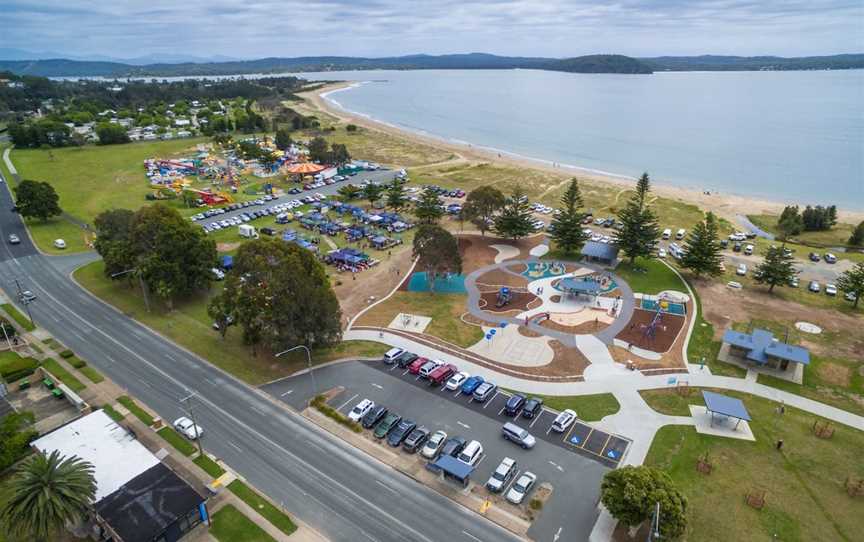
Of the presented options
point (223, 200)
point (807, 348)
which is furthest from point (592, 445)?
point (223, 200)

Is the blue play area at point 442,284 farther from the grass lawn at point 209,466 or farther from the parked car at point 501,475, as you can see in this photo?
the grass lawn at point 209,466

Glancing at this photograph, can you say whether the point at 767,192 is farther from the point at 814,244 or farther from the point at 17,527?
the point at 17,527

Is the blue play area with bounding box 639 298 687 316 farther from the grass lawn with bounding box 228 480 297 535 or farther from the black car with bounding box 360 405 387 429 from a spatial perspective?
the grass lawn with bounding box 228 480 297 535

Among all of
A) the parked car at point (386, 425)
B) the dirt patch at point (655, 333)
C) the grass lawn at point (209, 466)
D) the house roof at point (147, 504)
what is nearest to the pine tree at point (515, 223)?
the dirt patch at point (655, 333)

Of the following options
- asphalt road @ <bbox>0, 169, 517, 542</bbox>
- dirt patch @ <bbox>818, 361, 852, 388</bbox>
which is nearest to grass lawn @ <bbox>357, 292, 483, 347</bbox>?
asphalt road @ <bbox>0, 169, 517, 542</bbox>

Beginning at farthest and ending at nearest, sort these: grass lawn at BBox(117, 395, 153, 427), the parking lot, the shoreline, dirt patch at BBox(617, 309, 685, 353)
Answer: the shoreline → dirt patch at BBox(617, 309, 685, 353) → grass lawn at BBox(117, 395, 153, 427) → the parking lot

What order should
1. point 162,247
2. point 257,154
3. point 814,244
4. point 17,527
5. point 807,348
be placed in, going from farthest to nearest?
point 257,154
point 814,244
point 162,247
point 807,348
point 17,527
